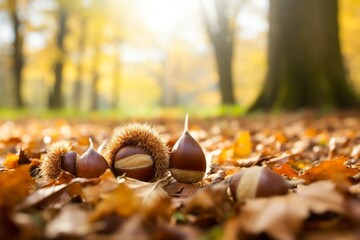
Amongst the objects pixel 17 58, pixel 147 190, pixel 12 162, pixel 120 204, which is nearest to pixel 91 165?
pixel 147 190

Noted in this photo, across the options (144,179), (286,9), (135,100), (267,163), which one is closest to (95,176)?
(144,179)

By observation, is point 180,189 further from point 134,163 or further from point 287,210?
point 287,210

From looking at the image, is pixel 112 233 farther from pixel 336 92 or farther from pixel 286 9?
pixel 286 9

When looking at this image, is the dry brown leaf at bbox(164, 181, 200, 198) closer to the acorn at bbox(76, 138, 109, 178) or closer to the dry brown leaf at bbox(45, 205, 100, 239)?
the acorn at bbox(76, 138, 109, 178)

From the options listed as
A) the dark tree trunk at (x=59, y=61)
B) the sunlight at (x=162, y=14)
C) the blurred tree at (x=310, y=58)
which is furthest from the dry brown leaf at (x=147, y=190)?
the sunlight at (x=162, y=14)

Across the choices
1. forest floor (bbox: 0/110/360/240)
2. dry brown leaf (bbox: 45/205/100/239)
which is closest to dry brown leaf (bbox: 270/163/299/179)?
forest floor (bbox: 0/110/360/240)

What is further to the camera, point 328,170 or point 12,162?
point 12,162
